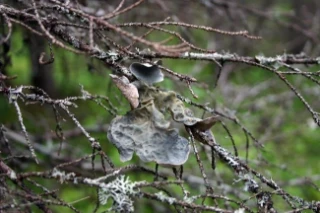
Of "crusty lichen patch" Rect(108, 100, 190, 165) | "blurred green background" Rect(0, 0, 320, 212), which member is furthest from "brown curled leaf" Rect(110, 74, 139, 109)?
"blurred green background" Rect(0, 0, 320, 212)

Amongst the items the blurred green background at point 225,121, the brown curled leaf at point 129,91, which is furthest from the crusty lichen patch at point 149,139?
the blurred green background at point 225,121

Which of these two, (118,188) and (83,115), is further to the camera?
(83,115)

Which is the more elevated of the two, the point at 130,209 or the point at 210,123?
the point at 210,123

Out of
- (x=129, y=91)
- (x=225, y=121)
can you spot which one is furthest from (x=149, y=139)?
(x=225, y=121)

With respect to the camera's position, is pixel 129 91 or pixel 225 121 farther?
pixel 225 121

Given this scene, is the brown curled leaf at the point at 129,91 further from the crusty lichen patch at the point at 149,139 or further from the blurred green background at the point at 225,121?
the blurred green background at the point at 225,121

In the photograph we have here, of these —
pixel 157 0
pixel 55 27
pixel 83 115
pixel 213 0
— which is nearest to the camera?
pixel 55 27

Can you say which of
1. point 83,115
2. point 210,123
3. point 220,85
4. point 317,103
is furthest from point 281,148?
point 210,123

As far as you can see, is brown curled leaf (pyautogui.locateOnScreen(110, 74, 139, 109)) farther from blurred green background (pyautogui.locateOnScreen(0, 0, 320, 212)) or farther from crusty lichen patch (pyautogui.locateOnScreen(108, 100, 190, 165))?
blurred green background (pyautogui.locateOnScreen(0, 0, 320, 212))

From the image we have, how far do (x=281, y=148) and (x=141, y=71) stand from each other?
142 inches

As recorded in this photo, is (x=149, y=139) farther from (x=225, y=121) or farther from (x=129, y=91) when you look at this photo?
(x=225, y=121)

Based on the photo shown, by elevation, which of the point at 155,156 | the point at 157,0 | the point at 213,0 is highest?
the point at 213,0

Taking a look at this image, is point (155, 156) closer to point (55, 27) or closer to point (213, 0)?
point (55, 27)

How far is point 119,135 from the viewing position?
1.28 meters
